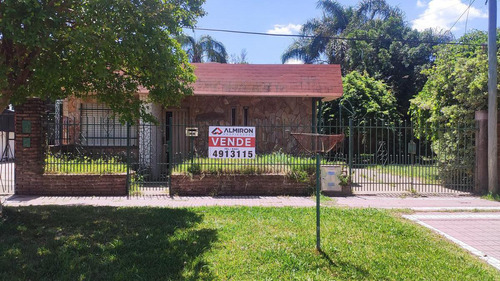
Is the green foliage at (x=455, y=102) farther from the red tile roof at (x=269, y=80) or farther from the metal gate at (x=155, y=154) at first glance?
the metal gate at (x=155, y=154)

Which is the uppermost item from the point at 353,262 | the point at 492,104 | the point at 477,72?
the point at 477,72

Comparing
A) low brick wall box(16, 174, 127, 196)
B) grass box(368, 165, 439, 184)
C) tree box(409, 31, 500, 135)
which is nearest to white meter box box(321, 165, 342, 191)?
grass box(368, 165, 439, 184)

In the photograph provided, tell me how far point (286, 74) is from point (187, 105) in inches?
160

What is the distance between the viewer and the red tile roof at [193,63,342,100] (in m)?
13.7

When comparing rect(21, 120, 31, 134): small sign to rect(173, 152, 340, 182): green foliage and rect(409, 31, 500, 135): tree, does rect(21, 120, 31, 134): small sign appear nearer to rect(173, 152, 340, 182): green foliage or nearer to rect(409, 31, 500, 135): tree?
rect(173, 152, 340, 182): green foliage

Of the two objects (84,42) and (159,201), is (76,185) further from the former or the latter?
(84,42)

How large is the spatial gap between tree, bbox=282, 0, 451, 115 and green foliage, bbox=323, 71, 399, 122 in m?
3.48

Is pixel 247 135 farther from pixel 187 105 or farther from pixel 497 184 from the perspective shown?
pixel 497 184

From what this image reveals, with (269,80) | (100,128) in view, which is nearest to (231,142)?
(269,80)

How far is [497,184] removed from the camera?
10305 millimetres

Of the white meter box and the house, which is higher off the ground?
the house

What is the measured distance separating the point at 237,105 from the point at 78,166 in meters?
6.27

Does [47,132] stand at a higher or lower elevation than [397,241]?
higher

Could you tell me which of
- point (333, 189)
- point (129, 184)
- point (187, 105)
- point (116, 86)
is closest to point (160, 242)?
point (116, 86)
